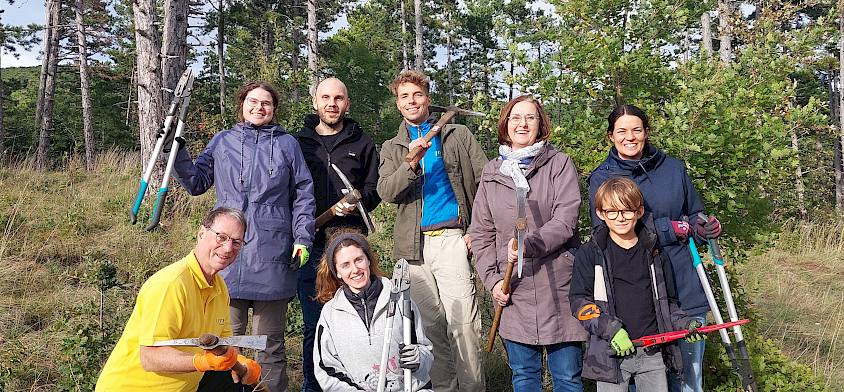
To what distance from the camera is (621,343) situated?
113 inches

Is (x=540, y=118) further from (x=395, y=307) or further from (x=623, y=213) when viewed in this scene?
(x=395, y=307)

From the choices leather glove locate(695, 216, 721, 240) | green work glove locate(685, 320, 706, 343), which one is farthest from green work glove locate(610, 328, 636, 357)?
leather glove locate(695, 216, 721, 240)

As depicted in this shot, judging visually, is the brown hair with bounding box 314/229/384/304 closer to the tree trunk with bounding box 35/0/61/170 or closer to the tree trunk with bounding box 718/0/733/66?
the tree trunk with bounding box 718/0/733/66

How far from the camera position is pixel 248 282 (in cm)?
347

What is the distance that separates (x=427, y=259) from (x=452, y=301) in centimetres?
32

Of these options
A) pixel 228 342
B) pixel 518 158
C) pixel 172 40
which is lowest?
pixel 228 342

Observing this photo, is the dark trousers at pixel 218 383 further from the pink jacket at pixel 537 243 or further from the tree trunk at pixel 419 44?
the tree trunk at pixel 419 44

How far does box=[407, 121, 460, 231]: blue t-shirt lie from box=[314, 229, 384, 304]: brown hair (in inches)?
20.8

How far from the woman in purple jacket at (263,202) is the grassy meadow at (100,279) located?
112cm

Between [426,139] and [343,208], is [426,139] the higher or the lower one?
the higher one

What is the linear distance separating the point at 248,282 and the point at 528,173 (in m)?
1.82

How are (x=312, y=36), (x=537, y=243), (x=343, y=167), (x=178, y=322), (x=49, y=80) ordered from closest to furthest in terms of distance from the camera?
(x=178, y=322), (x=537, y=243), (x=343, y=167), (x=49, y=80), (x=312, y=36)

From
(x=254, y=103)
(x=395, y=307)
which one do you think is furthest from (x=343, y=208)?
(x=395, y=307)

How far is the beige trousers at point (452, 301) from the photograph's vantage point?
12.2 ft
